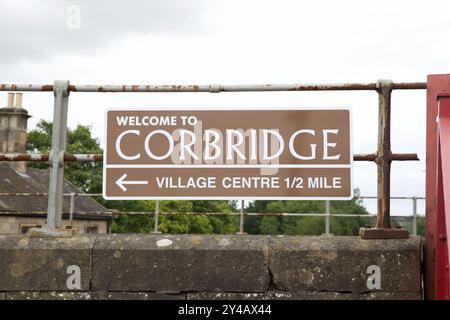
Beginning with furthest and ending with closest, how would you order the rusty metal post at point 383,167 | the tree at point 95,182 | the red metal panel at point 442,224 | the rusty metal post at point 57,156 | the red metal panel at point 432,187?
the tree at point 95,182 → the rusty metal post at point 57,156 → the rusty metal post at point 383,167 → the red metal panel at point 432,187 → the red metal panel at point 442,224

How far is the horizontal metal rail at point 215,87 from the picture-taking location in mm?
3957

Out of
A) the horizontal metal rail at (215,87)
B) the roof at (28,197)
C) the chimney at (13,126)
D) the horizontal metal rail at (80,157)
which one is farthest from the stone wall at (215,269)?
the chimney at (13,126)

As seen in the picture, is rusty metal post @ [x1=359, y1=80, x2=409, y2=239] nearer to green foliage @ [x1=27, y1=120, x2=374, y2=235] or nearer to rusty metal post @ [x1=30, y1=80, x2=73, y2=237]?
rusty metal post @ [x1=30, y1=80, x2=73, y2=237]

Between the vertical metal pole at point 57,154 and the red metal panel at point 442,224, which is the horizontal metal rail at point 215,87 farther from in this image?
the red metal panel at point 442,224

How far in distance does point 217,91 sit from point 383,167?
1.01 m

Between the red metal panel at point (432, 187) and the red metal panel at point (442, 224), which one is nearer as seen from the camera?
the red metal panel at point (442, 224)

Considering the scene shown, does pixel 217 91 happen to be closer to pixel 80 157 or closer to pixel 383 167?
pixel 80 157

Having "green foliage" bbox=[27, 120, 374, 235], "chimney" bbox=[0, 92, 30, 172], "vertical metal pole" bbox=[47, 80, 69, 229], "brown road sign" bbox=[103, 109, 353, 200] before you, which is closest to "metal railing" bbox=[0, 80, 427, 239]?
"vertical metal pole" bbox=[47, 80, 69, 229]

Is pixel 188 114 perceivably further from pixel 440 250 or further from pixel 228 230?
pixel 228 230

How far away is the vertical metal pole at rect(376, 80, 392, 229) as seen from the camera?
3.94m

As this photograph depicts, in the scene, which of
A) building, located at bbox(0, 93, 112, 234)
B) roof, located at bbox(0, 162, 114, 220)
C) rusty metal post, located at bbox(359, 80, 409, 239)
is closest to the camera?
rusty metal post, located at bbox(359, 80, 409, 239)

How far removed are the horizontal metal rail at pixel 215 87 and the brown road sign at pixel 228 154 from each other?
12 cm

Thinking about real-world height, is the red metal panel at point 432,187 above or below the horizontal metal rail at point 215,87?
below

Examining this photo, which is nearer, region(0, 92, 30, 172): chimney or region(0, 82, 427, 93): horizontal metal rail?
region(0, 82, 427, 93): horizontal metal rail
